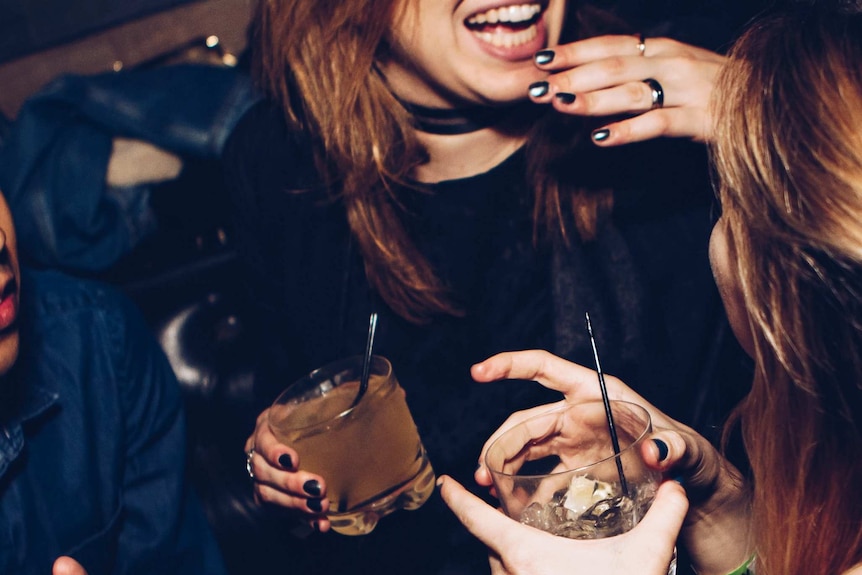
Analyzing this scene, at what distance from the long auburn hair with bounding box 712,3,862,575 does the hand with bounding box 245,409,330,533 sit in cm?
75

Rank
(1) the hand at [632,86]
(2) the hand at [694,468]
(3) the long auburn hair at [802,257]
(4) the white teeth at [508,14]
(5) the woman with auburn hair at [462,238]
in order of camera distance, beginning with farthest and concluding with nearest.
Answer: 1. (5) the woman with auburn hair at [462,238]
2. (4) the white teeth at [508,14]
3. (1) the hand at [632,86]
4. (2) the hand at [694,468]
5. (3) the long auburn hair at [802,257]

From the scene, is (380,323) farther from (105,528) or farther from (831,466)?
(831,466)

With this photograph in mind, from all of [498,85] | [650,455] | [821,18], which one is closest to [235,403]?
[498,85]

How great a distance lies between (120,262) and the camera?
89.8 inches

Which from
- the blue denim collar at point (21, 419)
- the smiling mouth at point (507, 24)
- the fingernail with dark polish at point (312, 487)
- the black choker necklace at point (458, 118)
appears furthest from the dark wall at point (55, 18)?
the fingernail with dark polish at point (312, 487)

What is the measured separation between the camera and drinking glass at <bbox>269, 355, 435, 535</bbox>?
49.7 inches

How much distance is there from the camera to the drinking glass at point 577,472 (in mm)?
923

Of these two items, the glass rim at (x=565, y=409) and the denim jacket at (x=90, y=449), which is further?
the denim jacket at (x=90, y=449)

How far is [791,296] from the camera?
3.06 ft

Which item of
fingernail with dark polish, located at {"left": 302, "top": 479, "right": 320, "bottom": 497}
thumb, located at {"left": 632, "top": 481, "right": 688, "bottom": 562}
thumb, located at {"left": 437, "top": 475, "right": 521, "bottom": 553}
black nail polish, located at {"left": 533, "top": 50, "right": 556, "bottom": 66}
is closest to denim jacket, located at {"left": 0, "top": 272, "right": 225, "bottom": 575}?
fingernail with dark polish, located at {"left": 302, "top": 479, "right": 320, "bottom": 497}

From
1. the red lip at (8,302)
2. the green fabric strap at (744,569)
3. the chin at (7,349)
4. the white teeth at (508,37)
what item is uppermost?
the white teeth at (508,37)

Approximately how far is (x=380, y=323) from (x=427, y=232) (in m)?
0.25

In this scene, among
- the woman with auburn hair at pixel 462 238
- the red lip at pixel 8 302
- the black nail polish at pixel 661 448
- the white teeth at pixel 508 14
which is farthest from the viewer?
the woman with auburn hair at pixel 462 238

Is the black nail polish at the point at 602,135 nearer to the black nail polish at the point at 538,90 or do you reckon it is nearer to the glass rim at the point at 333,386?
the black nail polish at the point at 538,90
